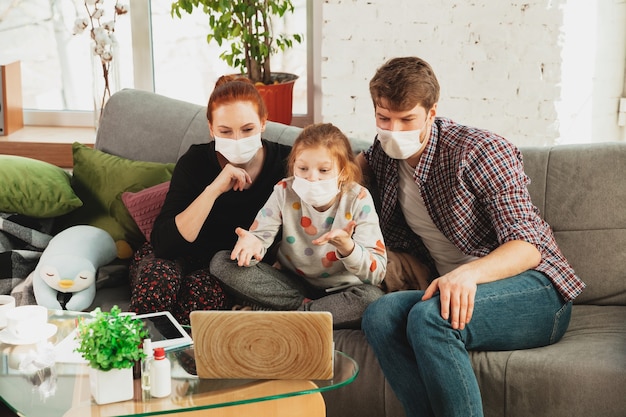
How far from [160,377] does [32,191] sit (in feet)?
3.66

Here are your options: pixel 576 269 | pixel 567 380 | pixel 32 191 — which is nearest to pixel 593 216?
pixel 576 269

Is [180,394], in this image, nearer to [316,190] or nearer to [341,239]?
[341,239]

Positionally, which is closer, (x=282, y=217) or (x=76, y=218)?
(x=282, y=217)

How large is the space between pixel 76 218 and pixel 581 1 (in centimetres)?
211

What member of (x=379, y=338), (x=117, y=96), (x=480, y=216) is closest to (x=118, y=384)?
(x=379, y=338)

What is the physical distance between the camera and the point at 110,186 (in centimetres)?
255

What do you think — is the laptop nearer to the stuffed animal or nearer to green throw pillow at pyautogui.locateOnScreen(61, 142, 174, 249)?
the stuffed animal

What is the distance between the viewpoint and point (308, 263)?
2154 mm

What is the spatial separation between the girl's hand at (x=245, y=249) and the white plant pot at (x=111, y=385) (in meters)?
0.55

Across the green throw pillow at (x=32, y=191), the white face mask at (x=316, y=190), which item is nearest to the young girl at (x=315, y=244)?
the white face mask at (x=316, y=190)

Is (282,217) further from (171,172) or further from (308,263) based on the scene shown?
(171,172)

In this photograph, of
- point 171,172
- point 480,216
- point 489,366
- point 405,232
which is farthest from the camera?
point 171,172

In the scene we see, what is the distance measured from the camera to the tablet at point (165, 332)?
1.75 metres

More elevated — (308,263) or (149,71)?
(149,71)
